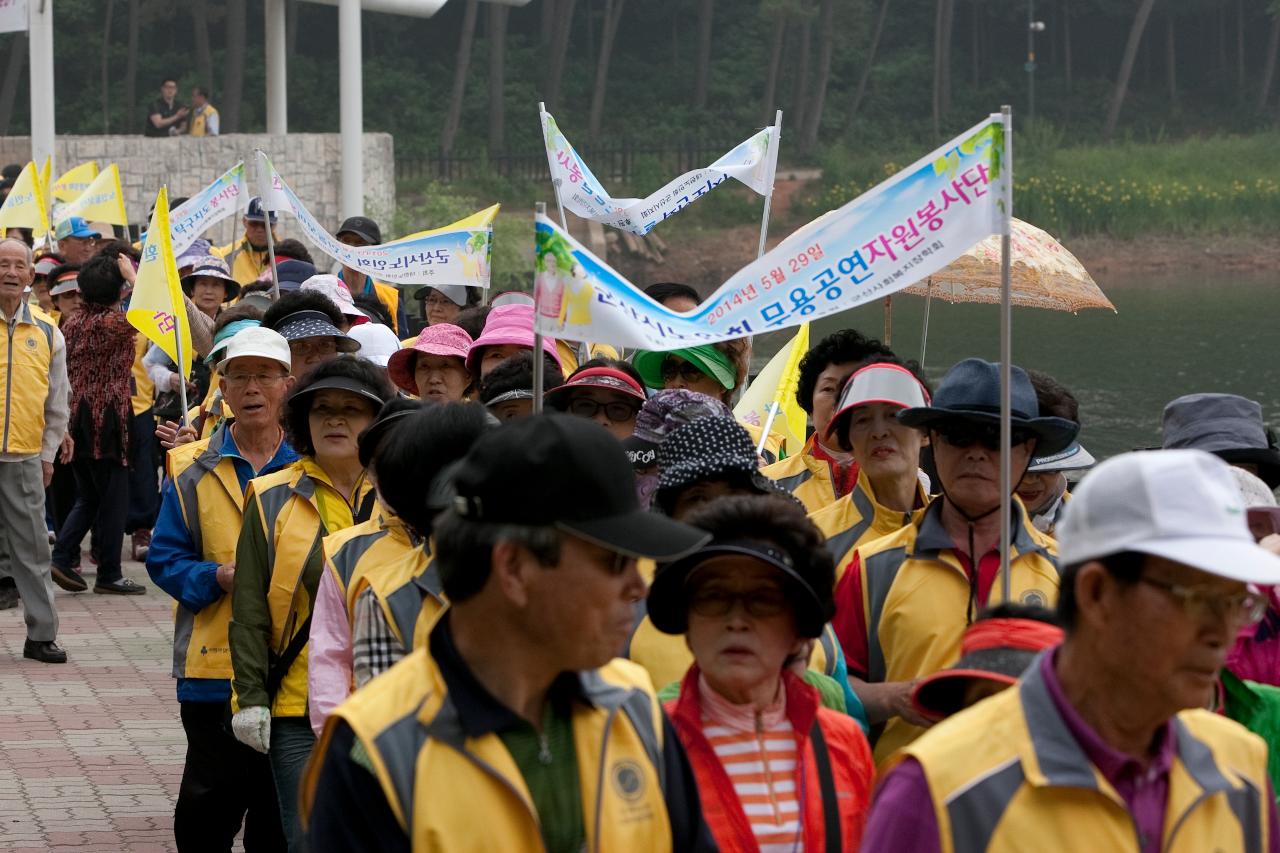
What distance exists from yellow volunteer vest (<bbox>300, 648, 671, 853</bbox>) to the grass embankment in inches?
1845

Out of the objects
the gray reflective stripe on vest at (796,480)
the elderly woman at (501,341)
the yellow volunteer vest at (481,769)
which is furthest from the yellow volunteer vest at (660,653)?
the elderly woman at (501,341)

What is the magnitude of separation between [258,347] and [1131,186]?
47525 millimetres

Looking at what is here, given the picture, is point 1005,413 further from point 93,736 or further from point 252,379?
point 93,736

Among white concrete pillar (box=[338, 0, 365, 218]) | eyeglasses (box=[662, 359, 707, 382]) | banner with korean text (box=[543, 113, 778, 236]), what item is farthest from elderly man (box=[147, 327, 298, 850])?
white concrete pillar (box=[338, 0, 365, 218])

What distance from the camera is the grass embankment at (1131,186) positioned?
5025cm

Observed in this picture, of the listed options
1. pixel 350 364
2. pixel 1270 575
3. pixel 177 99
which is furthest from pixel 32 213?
pixel 177 99

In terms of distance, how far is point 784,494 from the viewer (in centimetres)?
402

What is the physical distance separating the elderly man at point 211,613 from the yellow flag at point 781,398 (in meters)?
2.20

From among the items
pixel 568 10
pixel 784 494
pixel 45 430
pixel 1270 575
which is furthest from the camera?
pixel 568 10

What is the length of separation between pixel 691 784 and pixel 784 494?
4.20 ft

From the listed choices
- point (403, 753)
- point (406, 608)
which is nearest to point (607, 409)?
point (406, 608)

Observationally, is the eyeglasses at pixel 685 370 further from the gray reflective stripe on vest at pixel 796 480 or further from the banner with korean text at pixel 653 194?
the banner with korean text at pixel 653 194

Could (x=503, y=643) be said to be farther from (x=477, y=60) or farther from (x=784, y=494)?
(x=477, y=60)

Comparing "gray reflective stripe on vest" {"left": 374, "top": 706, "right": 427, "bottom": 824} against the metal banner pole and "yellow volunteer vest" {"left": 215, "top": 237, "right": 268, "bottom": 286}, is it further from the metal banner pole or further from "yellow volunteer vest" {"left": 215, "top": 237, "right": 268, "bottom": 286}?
"yellow volunteer vest" {"left": 215, "top": 237, "right": 268, "bottom": 286}
